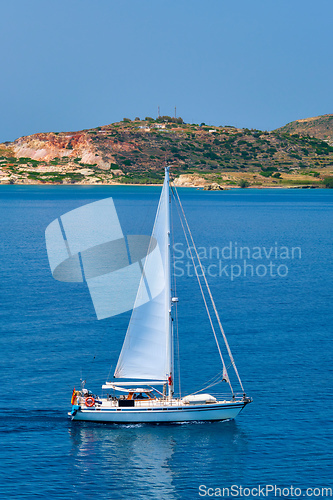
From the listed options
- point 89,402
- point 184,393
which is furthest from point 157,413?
point 184,393

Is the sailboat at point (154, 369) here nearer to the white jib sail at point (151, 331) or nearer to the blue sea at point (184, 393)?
the white jib sail at point (151, 331)

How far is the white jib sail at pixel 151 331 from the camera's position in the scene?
35.4m

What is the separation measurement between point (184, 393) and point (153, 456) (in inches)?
271

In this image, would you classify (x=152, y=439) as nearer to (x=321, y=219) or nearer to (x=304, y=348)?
(x=304, y=348)

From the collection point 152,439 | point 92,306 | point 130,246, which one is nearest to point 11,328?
point 92,306

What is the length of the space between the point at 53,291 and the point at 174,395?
3145cm

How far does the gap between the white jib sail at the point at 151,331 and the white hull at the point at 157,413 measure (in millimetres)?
2040

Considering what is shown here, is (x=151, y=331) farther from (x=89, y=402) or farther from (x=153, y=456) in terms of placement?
(x=153, y=456)

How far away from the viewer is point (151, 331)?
3553cm

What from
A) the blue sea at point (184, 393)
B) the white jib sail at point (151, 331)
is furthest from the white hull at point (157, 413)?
the white jib sail at point (151, 331)

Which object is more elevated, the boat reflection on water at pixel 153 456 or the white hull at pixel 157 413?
the white hull at pixel 157 413

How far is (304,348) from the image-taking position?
4750 centimetres

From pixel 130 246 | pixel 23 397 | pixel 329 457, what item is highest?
pixel 130 246

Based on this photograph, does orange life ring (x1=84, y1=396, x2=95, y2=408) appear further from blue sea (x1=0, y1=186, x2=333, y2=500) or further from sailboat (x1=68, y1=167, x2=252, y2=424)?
blue sea (x1=0, y1=186, x2=333, y2=500)
